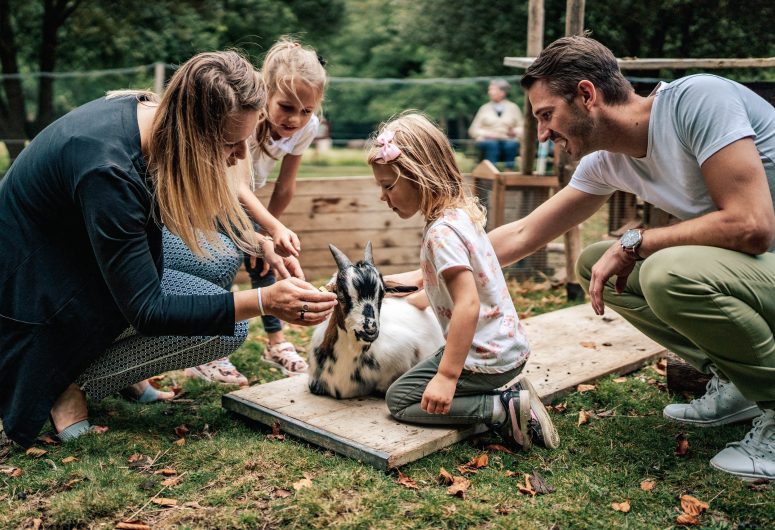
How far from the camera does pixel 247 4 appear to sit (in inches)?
776

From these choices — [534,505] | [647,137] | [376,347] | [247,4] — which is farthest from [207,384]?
[247,4]

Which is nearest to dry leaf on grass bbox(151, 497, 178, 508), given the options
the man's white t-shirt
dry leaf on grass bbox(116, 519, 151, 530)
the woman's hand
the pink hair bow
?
dry leaf on grass bbox(116, 519, 151, 530)

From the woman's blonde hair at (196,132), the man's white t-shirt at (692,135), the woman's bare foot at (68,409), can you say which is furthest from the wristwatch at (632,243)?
the woman's bare foot at (68,409)

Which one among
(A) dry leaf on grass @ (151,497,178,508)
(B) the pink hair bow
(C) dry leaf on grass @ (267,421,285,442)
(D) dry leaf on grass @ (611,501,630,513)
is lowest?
(C) dry leaf on grass @ (267,421,285,442)

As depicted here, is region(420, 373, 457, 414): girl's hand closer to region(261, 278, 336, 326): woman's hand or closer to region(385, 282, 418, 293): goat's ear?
region(261, 278, 336, 326): woman's hand

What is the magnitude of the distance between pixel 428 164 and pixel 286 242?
3.09 feet

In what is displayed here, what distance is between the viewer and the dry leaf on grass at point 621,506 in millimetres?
2615

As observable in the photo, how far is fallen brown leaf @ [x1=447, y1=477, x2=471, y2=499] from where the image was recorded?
8.93 ft

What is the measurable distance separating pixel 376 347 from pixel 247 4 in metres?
18.0

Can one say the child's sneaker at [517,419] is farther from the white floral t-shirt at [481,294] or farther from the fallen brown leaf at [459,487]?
the fallen brown leaf at [459,487]

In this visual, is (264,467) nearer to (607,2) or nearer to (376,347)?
(376,347)

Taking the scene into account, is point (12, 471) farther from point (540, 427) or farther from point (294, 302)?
point (540, 427)

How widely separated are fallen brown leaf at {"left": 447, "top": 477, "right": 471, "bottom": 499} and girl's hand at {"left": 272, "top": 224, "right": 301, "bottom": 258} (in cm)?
134

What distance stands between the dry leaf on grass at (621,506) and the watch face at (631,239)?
94 centimetres
